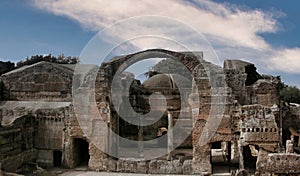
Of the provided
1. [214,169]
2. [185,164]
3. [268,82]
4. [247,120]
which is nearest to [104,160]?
[185,164]

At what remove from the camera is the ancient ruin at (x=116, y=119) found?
57.0ft

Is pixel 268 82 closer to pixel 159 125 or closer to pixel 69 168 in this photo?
pixel 159 125

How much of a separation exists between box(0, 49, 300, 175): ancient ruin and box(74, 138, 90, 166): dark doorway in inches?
2.2

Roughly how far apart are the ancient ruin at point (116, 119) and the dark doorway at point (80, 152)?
0.06m

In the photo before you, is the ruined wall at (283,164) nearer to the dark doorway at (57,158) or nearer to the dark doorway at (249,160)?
the dark doorway at (249,160)

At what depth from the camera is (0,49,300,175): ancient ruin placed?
17359 millimetres

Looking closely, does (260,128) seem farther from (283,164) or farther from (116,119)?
(283,164)

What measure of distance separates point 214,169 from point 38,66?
1262 cm

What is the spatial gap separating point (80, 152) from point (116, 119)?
8.97 ft

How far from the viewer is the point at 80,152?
20.6 metres

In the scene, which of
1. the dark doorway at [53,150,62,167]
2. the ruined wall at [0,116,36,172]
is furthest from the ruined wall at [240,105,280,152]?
the ruined wall at [0,116,36,172]

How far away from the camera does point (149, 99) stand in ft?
83.6

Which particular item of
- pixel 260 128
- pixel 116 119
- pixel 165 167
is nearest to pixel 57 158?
pixel 116 119

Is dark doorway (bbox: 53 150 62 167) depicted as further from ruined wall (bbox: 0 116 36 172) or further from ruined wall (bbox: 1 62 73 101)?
ruined wall (bbox: 1 62 73 101)
